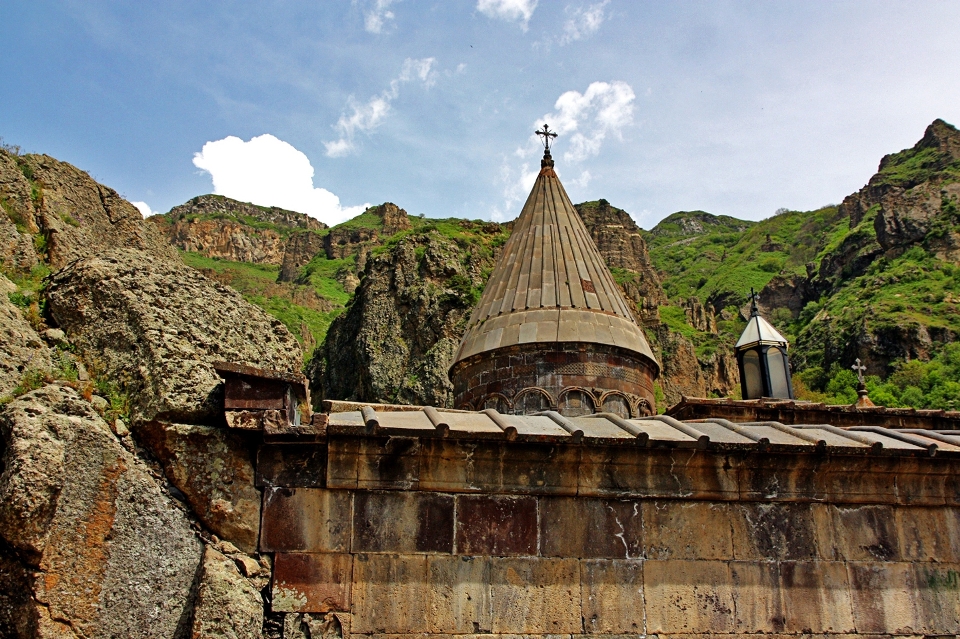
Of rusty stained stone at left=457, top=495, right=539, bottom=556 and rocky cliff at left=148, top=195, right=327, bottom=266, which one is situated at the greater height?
rocky cliff at left=148, top=195, right=327, bottom=266

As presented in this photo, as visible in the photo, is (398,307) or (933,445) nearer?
(933,445)

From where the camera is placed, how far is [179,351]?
422cm

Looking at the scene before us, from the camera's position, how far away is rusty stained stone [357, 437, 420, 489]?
423cm

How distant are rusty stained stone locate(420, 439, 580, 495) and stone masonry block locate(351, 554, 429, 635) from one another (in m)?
0.42

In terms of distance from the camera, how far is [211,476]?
401 cm

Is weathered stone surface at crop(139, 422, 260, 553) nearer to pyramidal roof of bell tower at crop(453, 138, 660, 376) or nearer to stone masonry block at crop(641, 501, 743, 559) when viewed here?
stone masonry block at crop(641, 501, 743, 559)

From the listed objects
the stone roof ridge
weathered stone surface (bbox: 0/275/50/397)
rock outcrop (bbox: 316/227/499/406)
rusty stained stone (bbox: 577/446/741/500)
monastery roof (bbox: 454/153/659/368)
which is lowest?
rusty stained stone (bbox: 577/446/741/500)

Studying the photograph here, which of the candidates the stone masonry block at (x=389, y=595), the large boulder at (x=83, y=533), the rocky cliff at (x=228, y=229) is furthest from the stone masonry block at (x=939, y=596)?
Result: the rocky cliff at (x=228, y=229)

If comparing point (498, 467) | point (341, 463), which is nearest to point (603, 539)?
point (498, 467)

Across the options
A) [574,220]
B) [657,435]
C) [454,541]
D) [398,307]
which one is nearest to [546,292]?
[574,220]

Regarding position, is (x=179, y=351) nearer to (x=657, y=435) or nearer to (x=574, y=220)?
(x=657, y=435)

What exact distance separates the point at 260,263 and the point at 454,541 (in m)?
77.1

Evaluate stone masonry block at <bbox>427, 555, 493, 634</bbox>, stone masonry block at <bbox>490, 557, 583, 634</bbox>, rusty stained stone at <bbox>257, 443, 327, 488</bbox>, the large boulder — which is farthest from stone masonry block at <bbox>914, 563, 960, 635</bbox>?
the large boulder

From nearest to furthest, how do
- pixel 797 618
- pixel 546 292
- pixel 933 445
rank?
pixel 797 618, pixel 933 445, pixel 546 292
